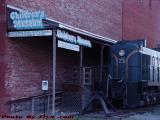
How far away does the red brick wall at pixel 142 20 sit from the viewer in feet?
113

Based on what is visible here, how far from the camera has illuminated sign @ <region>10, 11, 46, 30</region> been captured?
16.4 m

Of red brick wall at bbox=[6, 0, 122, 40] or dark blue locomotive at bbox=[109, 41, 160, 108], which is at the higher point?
red brick wall at bbox=[6, 0, 122, 40]

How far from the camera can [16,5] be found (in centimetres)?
1789

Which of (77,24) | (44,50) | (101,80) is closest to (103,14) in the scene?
(77,24)

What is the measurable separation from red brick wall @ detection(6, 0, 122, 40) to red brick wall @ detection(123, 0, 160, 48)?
167 centimetres

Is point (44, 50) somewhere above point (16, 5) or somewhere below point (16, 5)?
below

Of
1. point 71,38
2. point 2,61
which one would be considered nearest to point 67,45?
point 71,38

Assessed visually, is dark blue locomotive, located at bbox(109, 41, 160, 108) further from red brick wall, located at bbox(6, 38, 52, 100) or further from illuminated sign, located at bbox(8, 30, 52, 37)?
illuminated sign, located at bbox(8, 30, 52, 37)

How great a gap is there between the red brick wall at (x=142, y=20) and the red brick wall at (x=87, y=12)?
1669mm

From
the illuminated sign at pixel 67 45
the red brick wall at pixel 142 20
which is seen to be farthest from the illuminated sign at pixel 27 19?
the red brick wall at pixel 142 20

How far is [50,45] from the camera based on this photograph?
2083 cm

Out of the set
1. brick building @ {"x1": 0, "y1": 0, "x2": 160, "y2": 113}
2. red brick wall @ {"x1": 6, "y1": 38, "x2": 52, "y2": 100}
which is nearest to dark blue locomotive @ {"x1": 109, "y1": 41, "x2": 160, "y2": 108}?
brick building @ {"x1": 0, "y1": 0, "x2": 160, "y2": 113}

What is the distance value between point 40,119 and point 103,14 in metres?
15.4

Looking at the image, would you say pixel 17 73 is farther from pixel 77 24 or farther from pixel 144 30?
pixel 144 30
